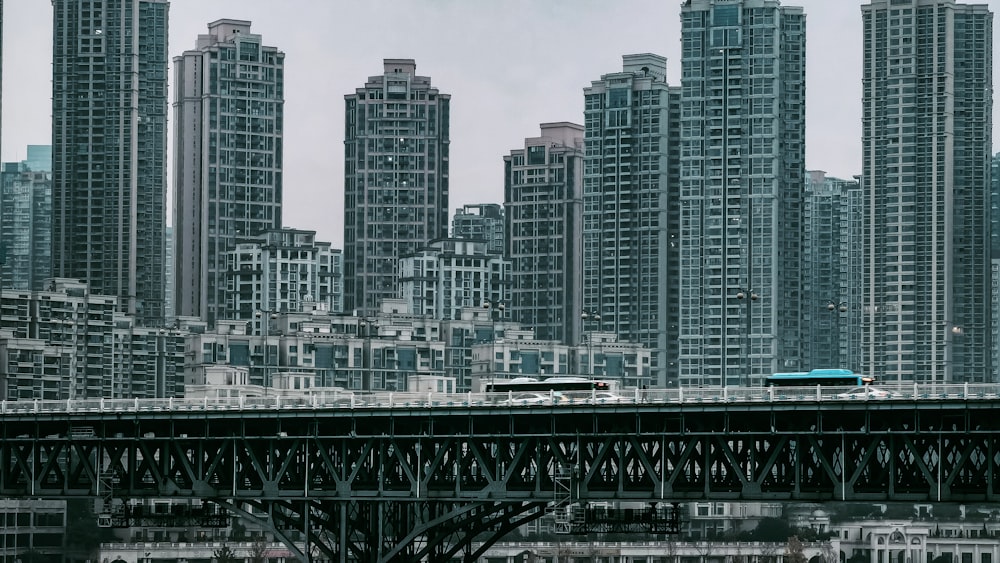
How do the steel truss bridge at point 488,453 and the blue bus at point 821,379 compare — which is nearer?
the steel truss bridge at point 488,453

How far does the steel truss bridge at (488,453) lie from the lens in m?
90.0

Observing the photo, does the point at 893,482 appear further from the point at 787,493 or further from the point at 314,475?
the point at 314,475

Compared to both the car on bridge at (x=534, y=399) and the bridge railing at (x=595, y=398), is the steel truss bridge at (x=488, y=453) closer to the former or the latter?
the bridge railing at (x=595, y=398)

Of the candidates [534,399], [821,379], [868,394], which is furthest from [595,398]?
[868,394]

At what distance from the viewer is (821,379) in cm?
9912

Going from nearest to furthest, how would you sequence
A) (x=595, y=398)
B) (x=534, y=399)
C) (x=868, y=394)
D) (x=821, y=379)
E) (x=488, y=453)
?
(x=868, y=394) → (x=595, y=398) → (x=534, y=399) → (x=821, y=379) → (x=488, y=453)

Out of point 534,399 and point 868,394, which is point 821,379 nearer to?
point 868,394

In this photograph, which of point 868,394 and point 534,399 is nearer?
point 868,394

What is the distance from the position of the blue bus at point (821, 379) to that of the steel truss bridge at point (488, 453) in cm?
410

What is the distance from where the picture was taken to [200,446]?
108 metres

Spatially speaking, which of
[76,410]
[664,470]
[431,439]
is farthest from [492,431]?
[76,410]

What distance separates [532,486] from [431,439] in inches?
232

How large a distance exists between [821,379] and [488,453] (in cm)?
1824

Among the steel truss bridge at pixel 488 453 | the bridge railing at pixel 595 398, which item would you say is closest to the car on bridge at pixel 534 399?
the bridge railing at pixel 595 398
